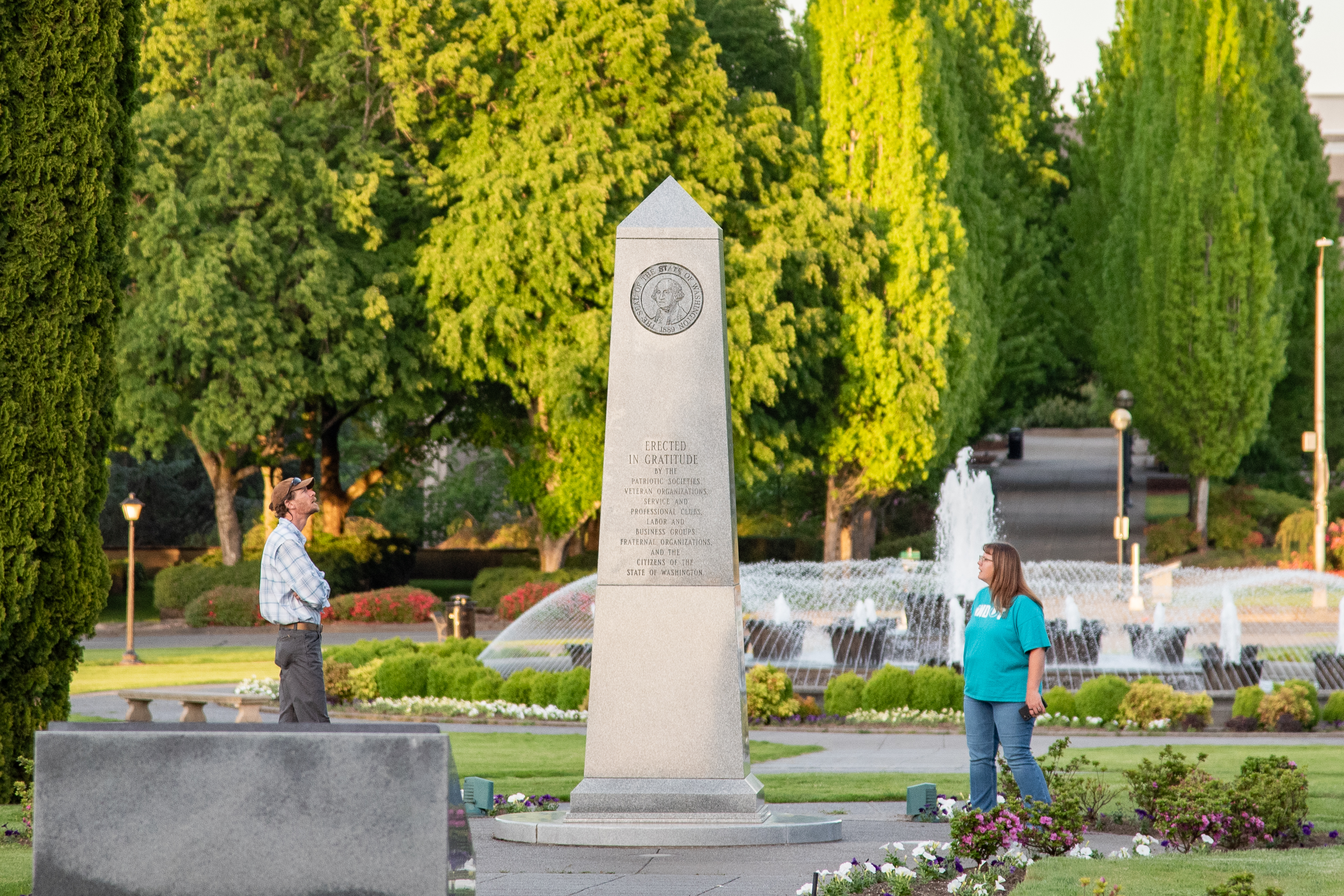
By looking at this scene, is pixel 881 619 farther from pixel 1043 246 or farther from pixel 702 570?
pixel 1043 246

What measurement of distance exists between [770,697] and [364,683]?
5.03 meters

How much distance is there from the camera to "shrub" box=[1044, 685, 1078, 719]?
1758 cm

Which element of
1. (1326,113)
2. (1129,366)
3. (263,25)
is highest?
(1326,113)

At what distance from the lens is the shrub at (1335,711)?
1756 cm

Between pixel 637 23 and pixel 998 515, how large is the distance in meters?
21.0

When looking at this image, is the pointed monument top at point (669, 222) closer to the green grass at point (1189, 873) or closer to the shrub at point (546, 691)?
the green grass at point (1189, 873)

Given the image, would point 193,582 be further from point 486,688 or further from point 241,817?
point 241,817

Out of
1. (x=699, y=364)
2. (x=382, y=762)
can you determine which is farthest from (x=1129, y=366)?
(x=382, y=762)

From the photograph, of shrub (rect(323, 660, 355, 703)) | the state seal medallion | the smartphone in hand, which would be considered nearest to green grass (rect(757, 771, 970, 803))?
the smartphone in hand

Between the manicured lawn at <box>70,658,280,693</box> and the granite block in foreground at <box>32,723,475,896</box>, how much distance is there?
55.0ft

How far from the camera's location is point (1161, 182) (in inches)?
1630

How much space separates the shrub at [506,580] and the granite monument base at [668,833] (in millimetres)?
24232

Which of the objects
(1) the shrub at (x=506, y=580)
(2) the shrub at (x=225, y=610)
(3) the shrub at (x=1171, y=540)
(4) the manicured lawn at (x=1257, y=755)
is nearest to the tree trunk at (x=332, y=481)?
(1) the shrub at (x=506, y=580)

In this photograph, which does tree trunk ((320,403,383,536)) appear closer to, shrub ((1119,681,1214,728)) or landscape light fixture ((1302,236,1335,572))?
landscape light fixture ((1302,236,1335,572))
